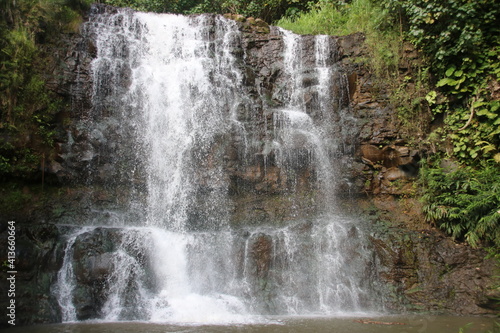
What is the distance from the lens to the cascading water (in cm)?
666

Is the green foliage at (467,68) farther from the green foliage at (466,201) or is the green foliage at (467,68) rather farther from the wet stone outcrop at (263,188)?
the wet stone outcrop at (263,188)

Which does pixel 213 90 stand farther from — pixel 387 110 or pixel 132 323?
pixel 132 323

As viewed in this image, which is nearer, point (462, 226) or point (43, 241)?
point (43, 241)

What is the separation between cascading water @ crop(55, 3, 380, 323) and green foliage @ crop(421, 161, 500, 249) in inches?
78.6

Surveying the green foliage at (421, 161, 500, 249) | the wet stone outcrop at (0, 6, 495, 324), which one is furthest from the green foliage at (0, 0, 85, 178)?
the green foliage at (421, 161, 500, 249)

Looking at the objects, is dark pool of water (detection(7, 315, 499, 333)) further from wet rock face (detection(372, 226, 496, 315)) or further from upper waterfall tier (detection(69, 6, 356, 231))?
upper waterfall tier (detection(69, 6, 356, 231))

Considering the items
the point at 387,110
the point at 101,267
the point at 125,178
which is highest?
the point at 387,110

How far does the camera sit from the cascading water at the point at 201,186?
6656mm

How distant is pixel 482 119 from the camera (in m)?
8.38

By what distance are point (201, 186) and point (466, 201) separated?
5992mm

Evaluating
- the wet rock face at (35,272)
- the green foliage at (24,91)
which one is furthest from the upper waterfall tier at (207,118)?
the wet rock face at (35,272)

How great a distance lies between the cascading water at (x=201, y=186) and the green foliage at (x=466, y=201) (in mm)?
1997

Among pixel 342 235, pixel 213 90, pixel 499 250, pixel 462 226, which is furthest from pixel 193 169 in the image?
pixel 499 250

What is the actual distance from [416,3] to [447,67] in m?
1.88
